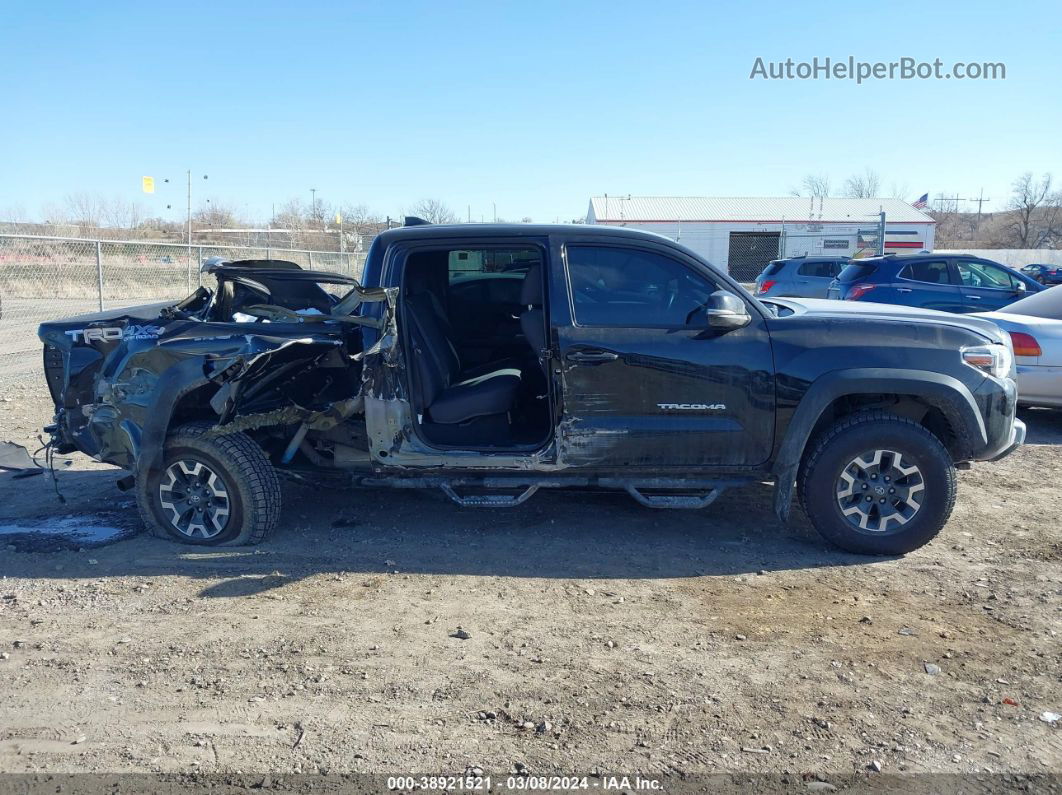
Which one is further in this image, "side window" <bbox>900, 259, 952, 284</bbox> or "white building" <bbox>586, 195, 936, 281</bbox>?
"white building" <bbox>586, 195, 936, 281</bbox>

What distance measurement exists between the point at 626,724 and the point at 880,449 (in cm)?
253

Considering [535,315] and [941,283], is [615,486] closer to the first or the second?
[535,315]

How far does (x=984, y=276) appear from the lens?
513 inches

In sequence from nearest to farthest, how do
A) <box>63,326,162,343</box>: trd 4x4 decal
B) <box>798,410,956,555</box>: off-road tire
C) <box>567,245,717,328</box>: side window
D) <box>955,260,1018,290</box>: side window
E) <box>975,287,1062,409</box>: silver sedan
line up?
<box>798,410,956,555</box>: off-road tire
<box>567,245,717,328</box>: side window
<box>63,326,162,343</box>: trd 4x4 decal
<box>975,287,1062,409</box>: silver sedan
<box>955,260,1018,290</box>: side window

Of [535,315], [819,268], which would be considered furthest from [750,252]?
[535,315]

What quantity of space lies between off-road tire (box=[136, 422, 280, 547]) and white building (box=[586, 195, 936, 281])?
2965 centimetres

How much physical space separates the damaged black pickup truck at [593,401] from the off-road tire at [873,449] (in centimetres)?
1

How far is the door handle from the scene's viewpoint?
4840 millimetres

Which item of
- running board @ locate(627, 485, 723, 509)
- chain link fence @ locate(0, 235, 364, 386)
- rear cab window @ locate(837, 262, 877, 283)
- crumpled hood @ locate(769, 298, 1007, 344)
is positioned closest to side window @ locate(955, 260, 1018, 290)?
rear cab window @ locate(837, 262, 877, 283)

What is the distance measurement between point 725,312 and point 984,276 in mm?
10416

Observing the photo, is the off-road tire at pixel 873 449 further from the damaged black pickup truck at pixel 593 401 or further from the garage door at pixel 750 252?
the garage door at pixel 750 252

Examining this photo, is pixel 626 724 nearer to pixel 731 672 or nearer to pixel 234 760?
pixel 731 672

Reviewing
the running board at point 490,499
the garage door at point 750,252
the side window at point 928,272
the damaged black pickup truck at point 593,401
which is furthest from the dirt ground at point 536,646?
the garage door at point 750,252

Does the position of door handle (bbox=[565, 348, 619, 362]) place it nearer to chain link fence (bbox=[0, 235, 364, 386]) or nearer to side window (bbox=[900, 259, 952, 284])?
chain link fence (bbox=[0, 235, 364, 386])
